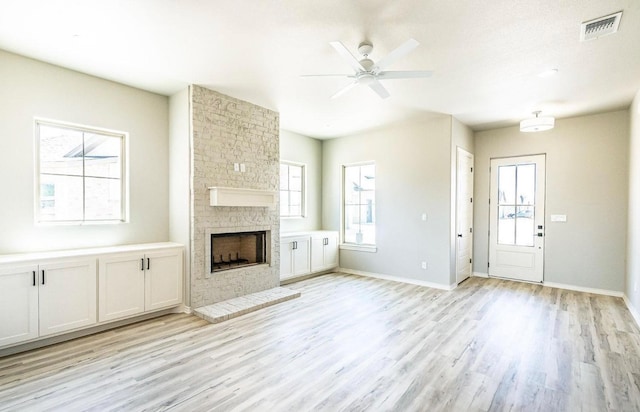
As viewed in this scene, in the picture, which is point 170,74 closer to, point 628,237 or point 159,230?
point 159,230

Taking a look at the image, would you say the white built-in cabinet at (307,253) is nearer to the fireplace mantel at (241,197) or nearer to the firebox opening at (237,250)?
the firebox opening at (237,250)

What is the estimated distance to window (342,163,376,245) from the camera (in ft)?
21.4

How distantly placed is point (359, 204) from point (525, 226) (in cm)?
310

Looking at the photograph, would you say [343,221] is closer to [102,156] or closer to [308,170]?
[308,170]

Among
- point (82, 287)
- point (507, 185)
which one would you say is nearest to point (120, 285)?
point (82, 287)

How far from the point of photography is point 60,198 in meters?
3.68

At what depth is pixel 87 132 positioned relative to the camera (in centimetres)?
389

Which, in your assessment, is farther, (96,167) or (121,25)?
(96,167)

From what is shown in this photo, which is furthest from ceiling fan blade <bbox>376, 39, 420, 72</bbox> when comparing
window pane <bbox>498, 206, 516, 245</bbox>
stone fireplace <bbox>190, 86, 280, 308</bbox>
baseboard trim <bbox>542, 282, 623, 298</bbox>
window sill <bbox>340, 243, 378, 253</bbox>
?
baseboard trim <bbox>542, 282, 623, 298</bbox>

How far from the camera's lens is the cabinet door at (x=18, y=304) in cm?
288

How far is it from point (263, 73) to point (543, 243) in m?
5.50

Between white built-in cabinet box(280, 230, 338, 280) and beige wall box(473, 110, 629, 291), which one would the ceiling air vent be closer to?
beige wall box(473, 110, 629, 291)

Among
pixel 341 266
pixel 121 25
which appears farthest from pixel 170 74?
pixel 341 266

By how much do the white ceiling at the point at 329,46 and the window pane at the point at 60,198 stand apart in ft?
4.24
